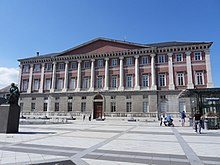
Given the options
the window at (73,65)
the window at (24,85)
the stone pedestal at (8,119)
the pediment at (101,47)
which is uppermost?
the pediment at (101,47)

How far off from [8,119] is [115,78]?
25.8 metres

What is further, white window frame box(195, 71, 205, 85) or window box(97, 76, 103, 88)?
window box(97, 76, 103, 88)

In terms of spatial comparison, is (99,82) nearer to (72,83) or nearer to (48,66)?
(72,83)

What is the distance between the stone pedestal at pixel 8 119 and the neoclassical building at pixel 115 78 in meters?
23.4

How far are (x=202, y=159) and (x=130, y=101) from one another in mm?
28356

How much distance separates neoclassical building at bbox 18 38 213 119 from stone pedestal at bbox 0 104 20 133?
23.4 metres

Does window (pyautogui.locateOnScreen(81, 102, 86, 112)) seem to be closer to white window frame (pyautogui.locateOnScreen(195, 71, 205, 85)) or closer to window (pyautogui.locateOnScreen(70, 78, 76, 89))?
window (pyautogui.locateOnScreen(70, 78, 76, 89))

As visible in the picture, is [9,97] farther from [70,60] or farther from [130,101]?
[70,60]

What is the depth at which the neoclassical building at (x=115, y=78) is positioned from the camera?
32.7m

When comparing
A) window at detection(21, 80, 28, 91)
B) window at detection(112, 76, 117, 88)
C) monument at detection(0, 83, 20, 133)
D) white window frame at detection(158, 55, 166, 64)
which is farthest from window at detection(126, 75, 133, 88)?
window at detection(21, 80, 28, 91)

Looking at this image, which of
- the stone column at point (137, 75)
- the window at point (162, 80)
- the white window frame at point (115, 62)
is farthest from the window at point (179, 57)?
the white window frame at point (115, 62)

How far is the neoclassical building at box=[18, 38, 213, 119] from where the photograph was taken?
32656mm

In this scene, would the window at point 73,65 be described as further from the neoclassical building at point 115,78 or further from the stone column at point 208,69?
the stone column at point 208,69

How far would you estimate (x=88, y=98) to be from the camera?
122 feet
